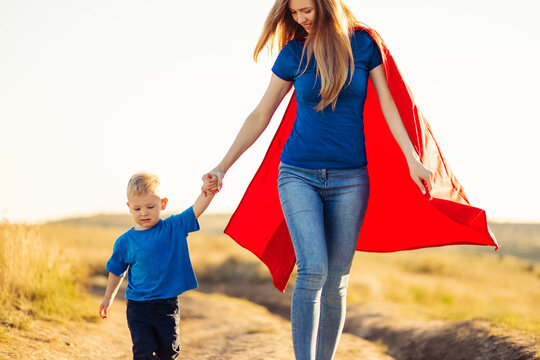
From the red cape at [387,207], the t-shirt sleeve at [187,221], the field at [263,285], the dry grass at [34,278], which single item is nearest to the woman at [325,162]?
the t-shirt sleeve at [187,221]

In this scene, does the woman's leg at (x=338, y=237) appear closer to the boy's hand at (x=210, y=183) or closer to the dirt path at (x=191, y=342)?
the boy's hand at (x=210, y=183)

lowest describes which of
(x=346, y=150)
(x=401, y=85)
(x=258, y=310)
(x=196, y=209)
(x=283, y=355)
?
(x=258, y=310)

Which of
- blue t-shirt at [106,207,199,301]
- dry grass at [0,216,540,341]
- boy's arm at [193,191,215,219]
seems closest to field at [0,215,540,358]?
dry grass at [0,216,540,341]

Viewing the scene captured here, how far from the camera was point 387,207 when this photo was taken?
4609 millimetres

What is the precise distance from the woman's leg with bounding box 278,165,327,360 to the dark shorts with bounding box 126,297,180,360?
909mm

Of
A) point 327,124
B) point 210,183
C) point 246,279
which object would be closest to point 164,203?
point 210,183

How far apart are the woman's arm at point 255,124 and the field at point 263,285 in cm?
300

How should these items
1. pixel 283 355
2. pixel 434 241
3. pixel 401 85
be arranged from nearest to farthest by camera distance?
pixel 401 85 → pixel 434 241 → pixel 283 355

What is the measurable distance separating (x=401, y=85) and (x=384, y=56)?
0.34 m

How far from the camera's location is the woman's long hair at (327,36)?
3.41 m

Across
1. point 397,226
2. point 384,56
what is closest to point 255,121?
point 384,56

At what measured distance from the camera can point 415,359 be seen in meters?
6.28

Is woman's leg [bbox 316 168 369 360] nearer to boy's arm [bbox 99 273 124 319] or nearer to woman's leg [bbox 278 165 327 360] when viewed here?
woman's leg [bbox 278 165 327 360]

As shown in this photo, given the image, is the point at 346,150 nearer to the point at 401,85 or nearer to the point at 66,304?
the point at 401,85
